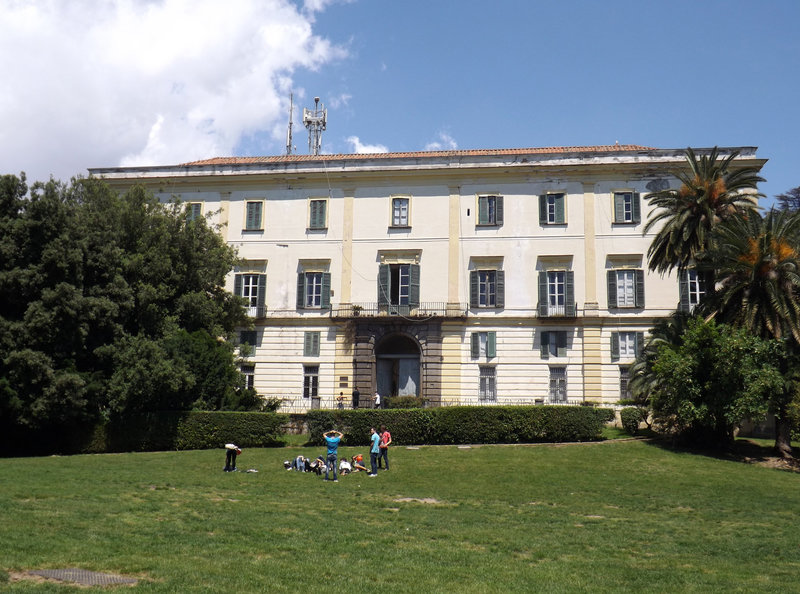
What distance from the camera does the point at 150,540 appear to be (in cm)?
1148

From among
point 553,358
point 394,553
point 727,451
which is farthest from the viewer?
point 553,358

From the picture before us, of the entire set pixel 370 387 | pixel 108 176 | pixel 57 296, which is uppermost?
pixel 108 176

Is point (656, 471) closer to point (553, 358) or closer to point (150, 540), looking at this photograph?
point (553, 358)

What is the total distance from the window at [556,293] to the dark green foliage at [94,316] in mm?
16599

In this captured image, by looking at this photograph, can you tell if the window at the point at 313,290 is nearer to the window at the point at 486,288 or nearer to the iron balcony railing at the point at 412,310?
the iron balcony railing at the point at 412,310

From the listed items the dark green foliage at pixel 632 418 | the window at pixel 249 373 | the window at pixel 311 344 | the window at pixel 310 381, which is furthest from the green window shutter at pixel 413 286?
the dark green foliage at pixel 632 418

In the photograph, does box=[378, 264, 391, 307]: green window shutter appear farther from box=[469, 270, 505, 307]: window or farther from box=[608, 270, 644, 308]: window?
box=[608, 270, 644, 308]: window

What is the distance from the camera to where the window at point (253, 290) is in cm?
3978

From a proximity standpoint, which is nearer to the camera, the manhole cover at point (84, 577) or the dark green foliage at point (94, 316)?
the manhole cover at point (84, 577)

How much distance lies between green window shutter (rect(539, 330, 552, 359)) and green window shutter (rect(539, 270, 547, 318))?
0.98 metres

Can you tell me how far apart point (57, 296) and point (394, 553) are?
1816cm

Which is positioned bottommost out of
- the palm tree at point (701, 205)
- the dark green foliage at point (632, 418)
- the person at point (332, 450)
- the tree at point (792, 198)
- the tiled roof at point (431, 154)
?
the person at point (332, 450)

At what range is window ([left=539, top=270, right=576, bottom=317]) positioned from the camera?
3753 cm

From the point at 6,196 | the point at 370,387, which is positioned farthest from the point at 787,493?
the point at 6,196
